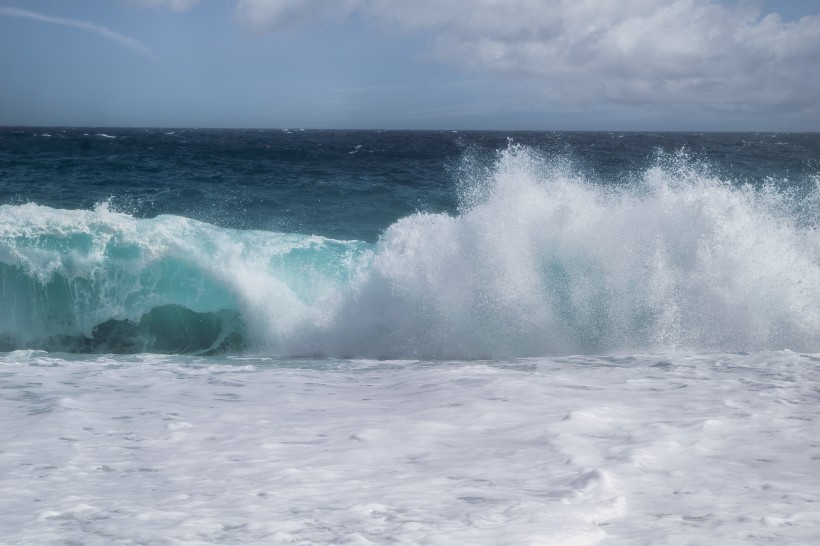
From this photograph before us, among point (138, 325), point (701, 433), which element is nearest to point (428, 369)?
point (701, 433)

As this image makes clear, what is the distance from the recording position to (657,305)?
29.8 ft

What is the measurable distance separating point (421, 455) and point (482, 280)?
15.9 feet

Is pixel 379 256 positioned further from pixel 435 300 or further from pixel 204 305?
pixel 204 305

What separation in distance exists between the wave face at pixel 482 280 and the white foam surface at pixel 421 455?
1366 millimetres

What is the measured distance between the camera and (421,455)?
5086 millimetres

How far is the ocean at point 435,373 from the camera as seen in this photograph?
416 centimetres

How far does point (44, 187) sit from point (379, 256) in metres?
17.7

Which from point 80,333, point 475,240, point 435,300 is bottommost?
point 80,333

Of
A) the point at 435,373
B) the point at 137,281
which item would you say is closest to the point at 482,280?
the point at 435,373

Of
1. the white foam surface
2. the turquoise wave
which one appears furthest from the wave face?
the white foam surface

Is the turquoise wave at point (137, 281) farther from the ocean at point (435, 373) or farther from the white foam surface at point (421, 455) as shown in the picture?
the white foam surface at point (421, 455)

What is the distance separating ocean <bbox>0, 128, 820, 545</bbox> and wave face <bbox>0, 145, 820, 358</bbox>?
0.03 metres

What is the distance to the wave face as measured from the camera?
29.4ft

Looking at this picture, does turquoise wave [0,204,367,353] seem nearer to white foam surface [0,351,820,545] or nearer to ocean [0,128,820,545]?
ocean [0,128,820,545]
